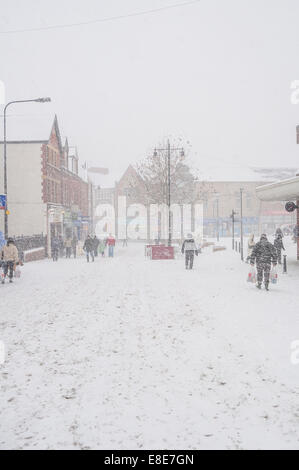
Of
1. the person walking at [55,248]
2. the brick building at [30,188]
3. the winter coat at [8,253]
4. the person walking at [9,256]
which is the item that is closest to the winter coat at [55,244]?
the person walking at [55,248]

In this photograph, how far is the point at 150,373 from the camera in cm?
571

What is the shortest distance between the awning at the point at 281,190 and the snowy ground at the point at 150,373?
8305 mm

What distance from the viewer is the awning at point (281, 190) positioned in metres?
18.4

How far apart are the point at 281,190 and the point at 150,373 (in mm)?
16109

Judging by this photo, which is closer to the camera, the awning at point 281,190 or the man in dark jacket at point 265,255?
the man in dark jacket at point 265,255

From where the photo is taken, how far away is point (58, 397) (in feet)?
16.2

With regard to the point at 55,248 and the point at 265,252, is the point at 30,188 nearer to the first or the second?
the point at 55,248

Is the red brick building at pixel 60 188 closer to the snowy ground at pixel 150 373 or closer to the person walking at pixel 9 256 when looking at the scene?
the person walking at pixel 9 256

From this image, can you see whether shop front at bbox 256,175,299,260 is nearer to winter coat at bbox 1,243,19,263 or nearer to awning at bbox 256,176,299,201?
awning at bbox 256,176,299,201

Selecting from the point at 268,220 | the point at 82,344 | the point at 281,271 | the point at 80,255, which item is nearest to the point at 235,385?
the point at 82,344

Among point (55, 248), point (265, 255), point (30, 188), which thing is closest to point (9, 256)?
point (265, 255)

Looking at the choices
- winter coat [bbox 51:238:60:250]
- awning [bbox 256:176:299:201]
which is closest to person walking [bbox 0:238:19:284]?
winter coat [bbox 51:238:60:250]

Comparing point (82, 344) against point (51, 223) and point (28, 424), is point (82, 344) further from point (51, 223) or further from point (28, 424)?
point (51, 223)

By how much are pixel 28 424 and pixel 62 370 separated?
5.34ft
